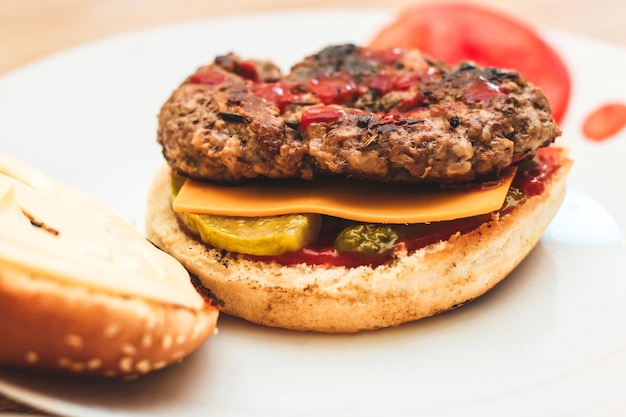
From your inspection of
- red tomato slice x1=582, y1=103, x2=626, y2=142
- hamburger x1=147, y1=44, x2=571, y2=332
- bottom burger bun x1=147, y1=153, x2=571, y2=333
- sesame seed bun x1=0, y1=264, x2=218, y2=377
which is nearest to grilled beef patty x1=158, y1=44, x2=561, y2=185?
hamburger x1=147, y1=44, x2=571, y2=332

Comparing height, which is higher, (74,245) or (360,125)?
(360,125)

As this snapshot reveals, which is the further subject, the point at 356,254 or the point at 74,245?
the point at 356,254

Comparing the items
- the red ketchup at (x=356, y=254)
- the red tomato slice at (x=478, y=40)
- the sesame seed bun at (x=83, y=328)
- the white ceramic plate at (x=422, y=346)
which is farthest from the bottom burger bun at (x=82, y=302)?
the red tomato slice at (x=478, y=40)

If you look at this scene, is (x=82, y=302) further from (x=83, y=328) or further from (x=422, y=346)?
(x=422, y=346)

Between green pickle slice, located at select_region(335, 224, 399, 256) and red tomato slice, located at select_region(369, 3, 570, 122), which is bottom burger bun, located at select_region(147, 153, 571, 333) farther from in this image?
red tomato slice, located at select_region(369, 3, 570, 122)

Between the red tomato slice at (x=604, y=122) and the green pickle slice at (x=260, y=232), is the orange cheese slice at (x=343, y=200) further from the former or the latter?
the red tomato slice at (x=604, y=122)

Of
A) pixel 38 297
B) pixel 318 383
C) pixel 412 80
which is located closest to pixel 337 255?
pixel 318 383

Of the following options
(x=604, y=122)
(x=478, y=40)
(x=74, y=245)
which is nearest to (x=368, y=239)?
(x=74, y=245)
